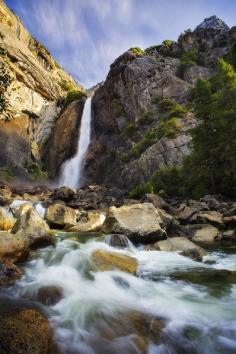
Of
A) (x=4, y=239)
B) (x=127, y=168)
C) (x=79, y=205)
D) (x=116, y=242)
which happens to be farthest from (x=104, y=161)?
(x=4, y=239)

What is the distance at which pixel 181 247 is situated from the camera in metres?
14.0

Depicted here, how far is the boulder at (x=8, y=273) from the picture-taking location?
A: 29.0 ft

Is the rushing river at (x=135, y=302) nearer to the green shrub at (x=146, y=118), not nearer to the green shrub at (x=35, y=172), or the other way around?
the green shrub at (x=146, y=118)

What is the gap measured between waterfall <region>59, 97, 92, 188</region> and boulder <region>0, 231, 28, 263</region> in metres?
39.3

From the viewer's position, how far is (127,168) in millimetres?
40875

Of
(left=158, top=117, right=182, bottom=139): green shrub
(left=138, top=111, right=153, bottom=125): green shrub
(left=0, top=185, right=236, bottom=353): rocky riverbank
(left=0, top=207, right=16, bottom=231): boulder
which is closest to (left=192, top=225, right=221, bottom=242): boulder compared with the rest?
(left=0, top=185, right=236, bottom=353): rocky riverbank

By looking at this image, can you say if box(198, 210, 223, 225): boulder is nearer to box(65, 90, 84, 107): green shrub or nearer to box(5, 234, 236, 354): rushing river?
box(5, 234, 236, 354): rushing river

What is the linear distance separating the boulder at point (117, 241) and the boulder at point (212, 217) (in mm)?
6423

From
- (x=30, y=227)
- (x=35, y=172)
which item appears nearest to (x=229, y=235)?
(x=30, y=227)

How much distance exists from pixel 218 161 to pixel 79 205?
41.8 feet

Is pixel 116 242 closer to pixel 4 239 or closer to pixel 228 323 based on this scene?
pixel 4 239

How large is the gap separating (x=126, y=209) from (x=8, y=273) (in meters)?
8.72

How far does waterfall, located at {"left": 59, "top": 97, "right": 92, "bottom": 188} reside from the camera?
51.5m

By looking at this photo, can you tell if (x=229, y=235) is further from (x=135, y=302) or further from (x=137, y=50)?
(x=137, y=50)
